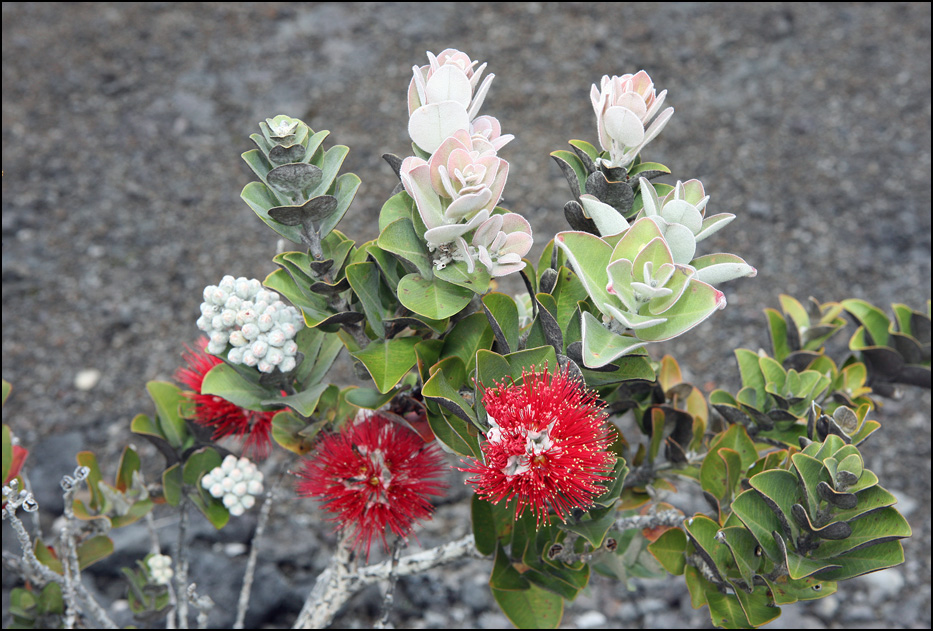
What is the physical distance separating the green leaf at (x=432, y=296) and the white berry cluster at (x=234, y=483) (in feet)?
1.22

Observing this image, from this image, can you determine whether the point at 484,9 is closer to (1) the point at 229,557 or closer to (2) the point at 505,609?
(1) the point at 229,557

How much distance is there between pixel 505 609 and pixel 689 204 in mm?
578

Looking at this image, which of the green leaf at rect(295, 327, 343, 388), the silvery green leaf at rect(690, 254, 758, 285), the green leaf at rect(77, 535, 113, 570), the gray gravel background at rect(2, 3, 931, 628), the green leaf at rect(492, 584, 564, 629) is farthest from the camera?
the gray gravel background at rect(2, 3, 931, 628)

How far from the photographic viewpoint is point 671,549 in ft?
2.71

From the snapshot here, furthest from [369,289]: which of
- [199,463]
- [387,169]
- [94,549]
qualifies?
[387,169]

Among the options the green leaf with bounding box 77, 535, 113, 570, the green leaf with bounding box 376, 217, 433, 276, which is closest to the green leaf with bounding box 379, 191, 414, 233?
the green leaf with bounding box 376, 217, 433, 276

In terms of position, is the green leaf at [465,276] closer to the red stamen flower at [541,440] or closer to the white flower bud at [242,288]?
the red stamen flower at [541,440]

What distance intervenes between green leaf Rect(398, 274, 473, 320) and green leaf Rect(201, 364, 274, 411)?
24cm

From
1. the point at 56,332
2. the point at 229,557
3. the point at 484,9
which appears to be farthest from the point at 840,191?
the point at 56,332

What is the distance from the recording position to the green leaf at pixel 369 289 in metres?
0.68

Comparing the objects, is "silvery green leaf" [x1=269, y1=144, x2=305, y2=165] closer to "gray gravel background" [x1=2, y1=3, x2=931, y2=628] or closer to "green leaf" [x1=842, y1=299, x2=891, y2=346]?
"green leaf" [x1=842, y1=299, x2=891, y2=346]

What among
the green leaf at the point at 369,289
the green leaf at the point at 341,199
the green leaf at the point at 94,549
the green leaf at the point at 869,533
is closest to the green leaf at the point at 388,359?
the green leaf at the point at 369,289

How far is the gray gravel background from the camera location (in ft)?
4.99

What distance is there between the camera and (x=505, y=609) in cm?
91
